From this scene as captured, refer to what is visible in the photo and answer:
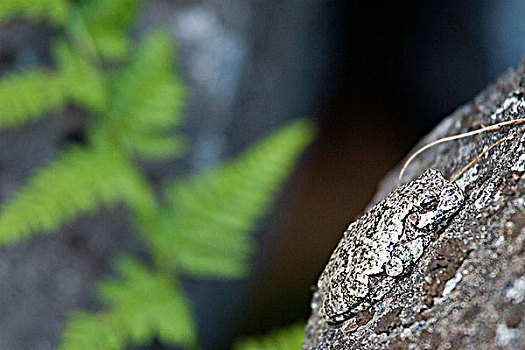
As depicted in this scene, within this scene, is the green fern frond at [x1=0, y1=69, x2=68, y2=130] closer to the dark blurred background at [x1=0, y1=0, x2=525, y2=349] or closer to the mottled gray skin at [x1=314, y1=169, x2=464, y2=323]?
the dark blurred background at [x1=0, y1=0, x2=525, y2=349]

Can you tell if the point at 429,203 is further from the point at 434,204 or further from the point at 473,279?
the point at 473,279

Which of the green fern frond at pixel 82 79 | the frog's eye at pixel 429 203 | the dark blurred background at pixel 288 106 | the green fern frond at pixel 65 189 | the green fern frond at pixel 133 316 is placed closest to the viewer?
the frog's eye at pixel 429 203

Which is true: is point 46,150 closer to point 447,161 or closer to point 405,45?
point 447,161

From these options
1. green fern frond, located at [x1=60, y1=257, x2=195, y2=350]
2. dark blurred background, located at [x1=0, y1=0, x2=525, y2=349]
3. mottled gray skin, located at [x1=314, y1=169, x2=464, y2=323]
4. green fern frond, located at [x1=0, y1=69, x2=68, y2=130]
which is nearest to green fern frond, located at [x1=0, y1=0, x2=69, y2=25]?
dark blurred background, located at [x1=0, y1=0, x2=525, y2=349]

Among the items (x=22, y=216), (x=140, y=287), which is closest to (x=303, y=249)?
(x=140, y=287)

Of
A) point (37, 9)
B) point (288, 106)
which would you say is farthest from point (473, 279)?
point (288, 106)

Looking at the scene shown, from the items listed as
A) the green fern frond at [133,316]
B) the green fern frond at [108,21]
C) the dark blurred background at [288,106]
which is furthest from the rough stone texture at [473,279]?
the dark blurred background at [288,106]

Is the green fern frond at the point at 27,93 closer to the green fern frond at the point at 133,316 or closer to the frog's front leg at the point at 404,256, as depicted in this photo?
the green fern frond at the point at 133,316
